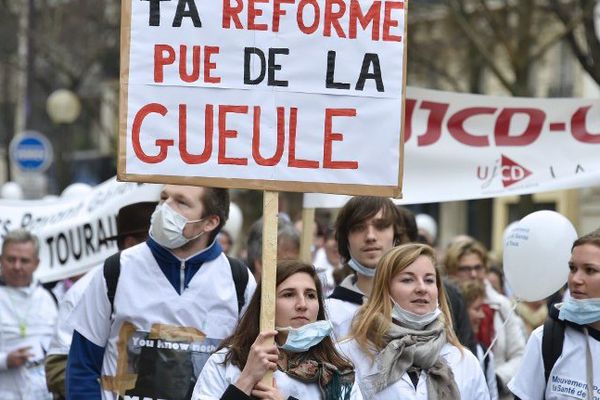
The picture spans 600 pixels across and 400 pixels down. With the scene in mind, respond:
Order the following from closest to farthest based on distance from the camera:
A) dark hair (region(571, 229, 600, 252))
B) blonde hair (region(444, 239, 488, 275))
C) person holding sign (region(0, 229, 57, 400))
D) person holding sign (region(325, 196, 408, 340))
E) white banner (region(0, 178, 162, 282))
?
dark hair (region(571, 229, 600, 252))
person holding sign (region(325, 196, 408, 340))
person holding sign (region(0, 229, 57, 400))
white banner (region(0, 178, 162, 282))
blonde hair (region(444, 239, 488, 275))

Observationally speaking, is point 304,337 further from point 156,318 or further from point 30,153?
point 30,153

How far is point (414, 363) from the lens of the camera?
19.0 feet

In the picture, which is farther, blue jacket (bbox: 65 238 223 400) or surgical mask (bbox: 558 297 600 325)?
blue jacket (bbox: 65 238 223 400)

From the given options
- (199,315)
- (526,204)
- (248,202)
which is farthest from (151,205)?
(248,202)

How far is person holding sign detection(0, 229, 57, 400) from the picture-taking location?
29.7 feet

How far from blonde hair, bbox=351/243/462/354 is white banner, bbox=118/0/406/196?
1.62 ft

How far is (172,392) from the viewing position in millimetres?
6117

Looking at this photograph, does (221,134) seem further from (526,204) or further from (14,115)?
(14,115)

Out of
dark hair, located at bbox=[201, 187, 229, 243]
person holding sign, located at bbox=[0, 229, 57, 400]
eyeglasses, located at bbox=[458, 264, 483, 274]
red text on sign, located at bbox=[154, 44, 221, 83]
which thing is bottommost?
person holding sign, located at bbox=[0, 229, 57, 400]

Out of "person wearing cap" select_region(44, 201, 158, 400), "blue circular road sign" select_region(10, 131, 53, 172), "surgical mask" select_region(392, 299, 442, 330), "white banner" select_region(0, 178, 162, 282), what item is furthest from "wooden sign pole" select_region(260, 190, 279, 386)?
"blue circular road sign" select_region(10, 131, 53, 172)

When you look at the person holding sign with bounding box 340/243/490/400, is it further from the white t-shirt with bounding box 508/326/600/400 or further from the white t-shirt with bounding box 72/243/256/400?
the white t-shirt with bounding box 72/243/256/400

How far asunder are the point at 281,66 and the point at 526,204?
16.5 metres

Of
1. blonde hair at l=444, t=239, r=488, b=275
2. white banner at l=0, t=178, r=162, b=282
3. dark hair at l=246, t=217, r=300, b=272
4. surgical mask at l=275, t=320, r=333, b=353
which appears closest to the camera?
surgical mask at l=275, t=320, r=333, b=353

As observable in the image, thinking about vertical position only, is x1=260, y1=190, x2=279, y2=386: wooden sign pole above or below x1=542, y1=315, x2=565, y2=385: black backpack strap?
above
